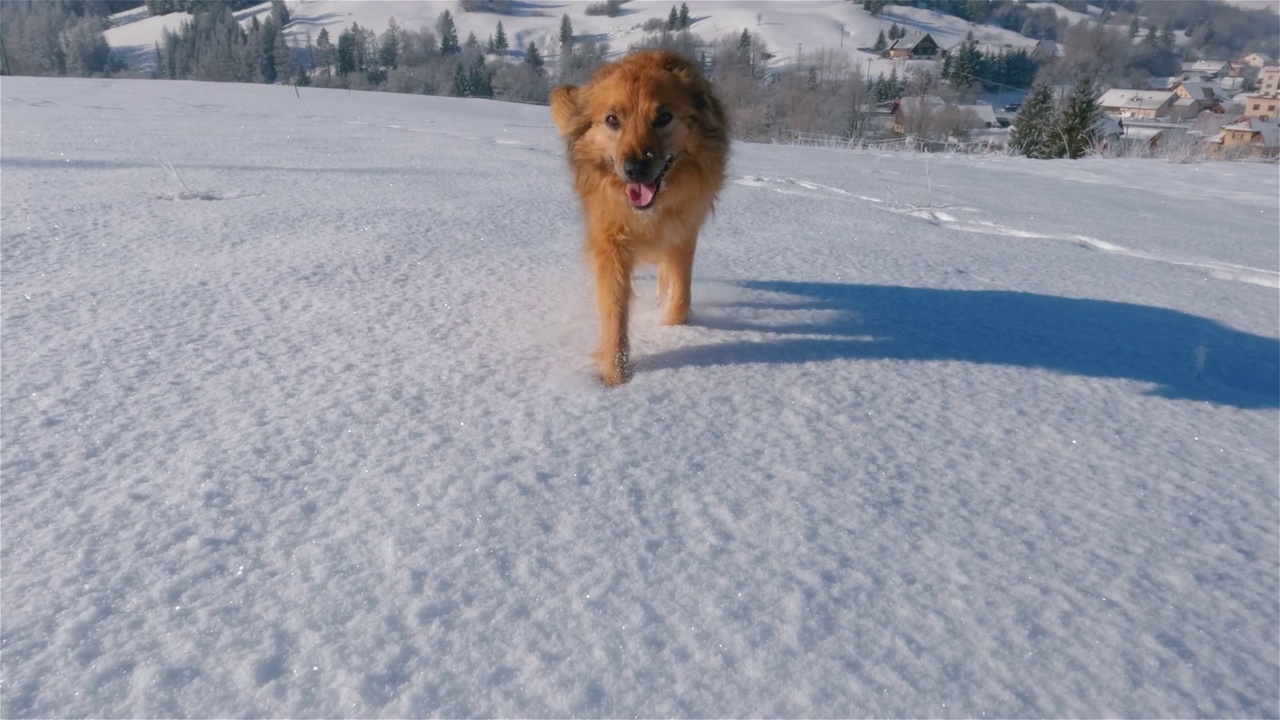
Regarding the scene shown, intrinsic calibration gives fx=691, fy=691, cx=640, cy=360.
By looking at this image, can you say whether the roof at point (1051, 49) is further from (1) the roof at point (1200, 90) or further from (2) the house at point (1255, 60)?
(2) the house at point (1255, 60)

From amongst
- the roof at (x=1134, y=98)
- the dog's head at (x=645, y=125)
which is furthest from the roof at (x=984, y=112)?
the dog's head at (x=645, y=125)

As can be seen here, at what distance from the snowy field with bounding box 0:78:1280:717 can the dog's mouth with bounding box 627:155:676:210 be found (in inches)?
19.3

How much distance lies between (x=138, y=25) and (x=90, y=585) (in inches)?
2850

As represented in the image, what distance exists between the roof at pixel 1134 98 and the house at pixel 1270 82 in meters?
4.84

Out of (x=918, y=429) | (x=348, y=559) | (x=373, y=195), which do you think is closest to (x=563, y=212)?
(x=373, y=195)

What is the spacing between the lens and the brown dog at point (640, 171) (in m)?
2.28

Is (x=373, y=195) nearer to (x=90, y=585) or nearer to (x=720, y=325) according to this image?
(x=720, y=325)

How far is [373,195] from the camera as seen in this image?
13.4ft

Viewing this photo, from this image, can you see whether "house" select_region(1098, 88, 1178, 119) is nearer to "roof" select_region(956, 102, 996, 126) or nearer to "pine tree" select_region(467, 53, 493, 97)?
"roof" select_region(956, 102, 996, 126)

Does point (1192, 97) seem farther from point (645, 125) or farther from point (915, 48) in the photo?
point (645, 125)

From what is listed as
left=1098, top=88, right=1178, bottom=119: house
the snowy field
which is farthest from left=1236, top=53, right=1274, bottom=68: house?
the snowy field

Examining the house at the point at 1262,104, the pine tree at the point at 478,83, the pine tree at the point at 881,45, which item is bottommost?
the pine tree at the point at 478,83

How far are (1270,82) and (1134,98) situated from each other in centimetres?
737

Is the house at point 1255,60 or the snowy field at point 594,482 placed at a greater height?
the house at point 1255,60
